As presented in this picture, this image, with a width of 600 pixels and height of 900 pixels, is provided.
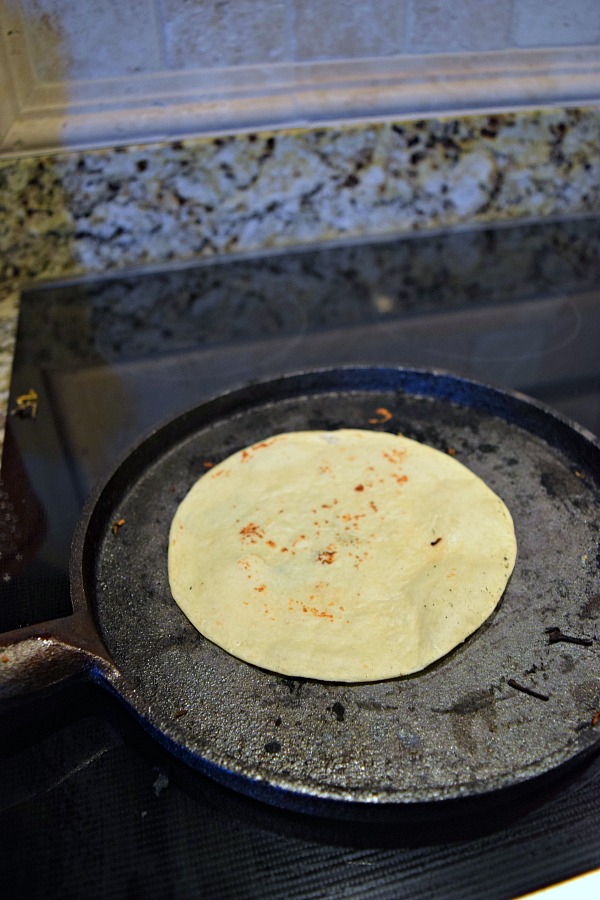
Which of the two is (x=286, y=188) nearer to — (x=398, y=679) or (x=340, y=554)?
(x=340, y=554)

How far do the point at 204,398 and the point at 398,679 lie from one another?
2.04ft

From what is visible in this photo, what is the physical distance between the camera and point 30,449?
1.16 meters

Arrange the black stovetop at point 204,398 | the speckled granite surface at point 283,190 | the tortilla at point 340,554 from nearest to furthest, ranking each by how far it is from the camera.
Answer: the black stovetop at point 204,398 < the tortilla at point 340,554 < the speckled granite surface at point 283,190

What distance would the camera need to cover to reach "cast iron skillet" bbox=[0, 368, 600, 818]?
2.24 feet

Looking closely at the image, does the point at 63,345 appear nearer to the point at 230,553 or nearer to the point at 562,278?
the point at 230,553

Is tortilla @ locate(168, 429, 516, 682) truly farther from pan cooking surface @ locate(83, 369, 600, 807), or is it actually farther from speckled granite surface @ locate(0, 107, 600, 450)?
speckled granite surface @ locate(0, 107, 600, 450)

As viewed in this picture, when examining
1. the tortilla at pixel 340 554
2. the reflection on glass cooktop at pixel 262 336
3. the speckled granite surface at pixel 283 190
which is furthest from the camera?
the speckled granite surface at pixel 283 190

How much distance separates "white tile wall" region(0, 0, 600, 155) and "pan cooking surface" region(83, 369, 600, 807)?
2.61 ft

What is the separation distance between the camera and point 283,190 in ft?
5.33

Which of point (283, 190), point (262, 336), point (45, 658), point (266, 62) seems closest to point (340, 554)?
point (45, 658)

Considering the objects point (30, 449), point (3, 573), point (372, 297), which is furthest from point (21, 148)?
point (3, 573)

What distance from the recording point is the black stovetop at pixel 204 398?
0.64 metres

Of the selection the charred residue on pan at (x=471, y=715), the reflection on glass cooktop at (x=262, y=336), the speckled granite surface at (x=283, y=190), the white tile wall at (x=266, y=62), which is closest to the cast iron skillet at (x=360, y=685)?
the charred residue on pan at (x=471, y=715)

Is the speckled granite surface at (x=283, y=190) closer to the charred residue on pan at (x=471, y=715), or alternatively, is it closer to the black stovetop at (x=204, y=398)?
the black stovetop at (x=204, y=398)
